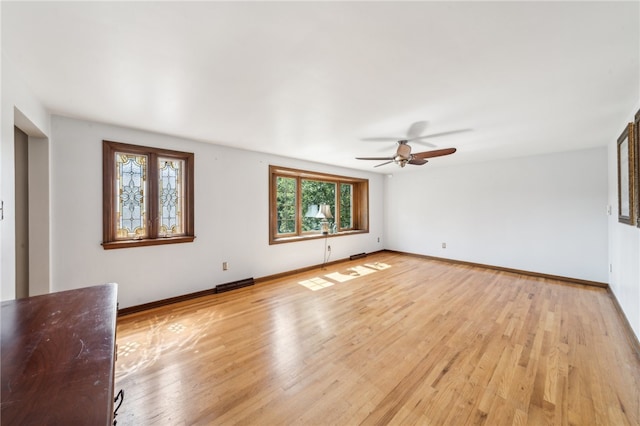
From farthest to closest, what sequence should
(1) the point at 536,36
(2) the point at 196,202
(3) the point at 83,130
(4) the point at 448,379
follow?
(2) the point at 196,202, (3) the point at 83,130, (4) the point at 448,379, (1) the point at 536,36

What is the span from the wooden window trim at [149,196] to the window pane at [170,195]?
6 cm

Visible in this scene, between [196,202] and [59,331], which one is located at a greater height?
[196,202]

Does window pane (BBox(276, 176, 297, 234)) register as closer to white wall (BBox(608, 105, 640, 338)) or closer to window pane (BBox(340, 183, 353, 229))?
window pane (BBox(340, 183, 353, 229))

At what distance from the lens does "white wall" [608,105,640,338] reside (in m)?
2.36

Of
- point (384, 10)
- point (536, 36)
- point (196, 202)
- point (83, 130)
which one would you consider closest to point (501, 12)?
point (536, 36)

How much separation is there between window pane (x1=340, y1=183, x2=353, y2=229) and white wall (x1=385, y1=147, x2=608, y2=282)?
53.2 inches

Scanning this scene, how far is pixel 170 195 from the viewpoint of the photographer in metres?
3.41

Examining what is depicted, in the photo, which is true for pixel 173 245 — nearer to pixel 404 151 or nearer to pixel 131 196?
pixel 131 196

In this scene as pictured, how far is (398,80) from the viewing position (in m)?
1.92

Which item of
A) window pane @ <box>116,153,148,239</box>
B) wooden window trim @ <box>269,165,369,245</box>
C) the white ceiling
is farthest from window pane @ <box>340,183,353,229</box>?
window pane @ <box>116,153,148,239</box>

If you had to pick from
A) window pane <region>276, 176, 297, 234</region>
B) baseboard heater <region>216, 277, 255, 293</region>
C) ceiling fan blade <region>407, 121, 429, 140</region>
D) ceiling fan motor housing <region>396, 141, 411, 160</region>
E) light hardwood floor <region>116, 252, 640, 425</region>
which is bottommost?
light hardwood floor <region>116, 252, 640, 425</region>

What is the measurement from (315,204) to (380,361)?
380cm

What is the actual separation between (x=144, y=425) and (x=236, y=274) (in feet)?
8.27

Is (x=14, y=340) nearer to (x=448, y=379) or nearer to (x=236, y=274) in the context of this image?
(x=448, y=379)
